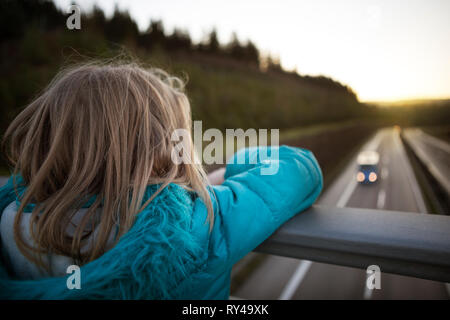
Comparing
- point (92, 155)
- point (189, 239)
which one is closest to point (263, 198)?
point (189, 239)


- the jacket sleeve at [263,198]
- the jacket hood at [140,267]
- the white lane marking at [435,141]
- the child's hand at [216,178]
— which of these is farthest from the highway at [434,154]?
the jacket hood at [140,267]

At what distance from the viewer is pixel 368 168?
1531 mm

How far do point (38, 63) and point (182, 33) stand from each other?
30.6 feet

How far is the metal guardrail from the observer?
2.02 ft

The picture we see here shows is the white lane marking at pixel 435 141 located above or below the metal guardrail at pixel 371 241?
above

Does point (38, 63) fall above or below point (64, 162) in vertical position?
above

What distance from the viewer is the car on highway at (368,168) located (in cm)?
135

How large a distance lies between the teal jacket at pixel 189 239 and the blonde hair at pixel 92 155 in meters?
0.04

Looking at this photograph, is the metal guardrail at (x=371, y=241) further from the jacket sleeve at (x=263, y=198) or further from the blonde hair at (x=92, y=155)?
the blonde hair at (x=92, y=155)

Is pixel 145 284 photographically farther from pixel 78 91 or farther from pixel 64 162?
pixel 78 91

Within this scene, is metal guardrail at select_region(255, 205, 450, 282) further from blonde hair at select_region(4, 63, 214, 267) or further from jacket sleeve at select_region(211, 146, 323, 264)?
blonde hair at select_region(4, 63, 214, 267)

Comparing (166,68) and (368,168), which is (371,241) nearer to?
A: (368,168)
